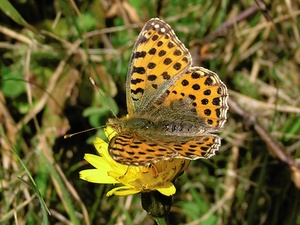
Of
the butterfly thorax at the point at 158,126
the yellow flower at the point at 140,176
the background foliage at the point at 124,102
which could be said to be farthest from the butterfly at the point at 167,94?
the background foliage at the point at 124,102

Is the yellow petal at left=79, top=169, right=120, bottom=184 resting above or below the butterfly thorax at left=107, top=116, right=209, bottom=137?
below

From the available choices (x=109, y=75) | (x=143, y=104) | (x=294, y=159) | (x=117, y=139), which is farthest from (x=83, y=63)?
(x=117, y=139)

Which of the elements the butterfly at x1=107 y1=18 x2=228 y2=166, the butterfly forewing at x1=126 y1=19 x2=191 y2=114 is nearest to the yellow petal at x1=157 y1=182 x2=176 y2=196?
the butterfly at x1=107 y1=18 x2=228 y2=166

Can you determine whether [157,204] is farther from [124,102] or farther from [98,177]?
[124,102]

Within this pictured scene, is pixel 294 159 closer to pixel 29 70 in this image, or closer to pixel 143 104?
pixel 143 104

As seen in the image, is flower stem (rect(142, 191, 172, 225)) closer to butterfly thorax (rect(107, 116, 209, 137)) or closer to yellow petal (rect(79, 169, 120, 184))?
yellow petal (rect(79, 169, 120, 184))

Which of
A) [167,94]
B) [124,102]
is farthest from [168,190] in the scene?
[124,102]
